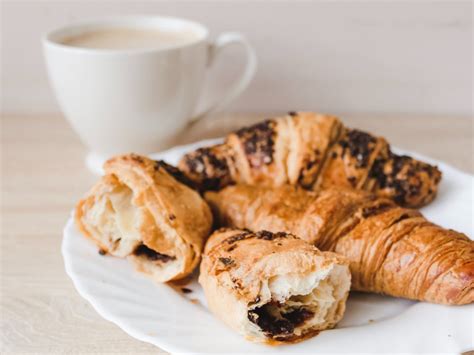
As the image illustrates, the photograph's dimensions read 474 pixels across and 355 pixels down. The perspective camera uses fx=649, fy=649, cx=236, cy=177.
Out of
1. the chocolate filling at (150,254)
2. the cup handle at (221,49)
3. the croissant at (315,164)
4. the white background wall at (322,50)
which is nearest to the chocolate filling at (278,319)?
the chocolate filling at (150,254)

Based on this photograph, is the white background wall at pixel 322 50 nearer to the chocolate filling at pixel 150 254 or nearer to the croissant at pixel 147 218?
the croissant at pixel 147 218

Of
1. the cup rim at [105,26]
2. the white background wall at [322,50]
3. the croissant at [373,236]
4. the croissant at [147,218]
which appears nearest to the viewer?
the croissant at [373,236]

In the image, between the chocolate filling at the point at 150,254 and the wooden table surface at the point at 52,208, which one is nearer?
the wooden table surface at the point at 52,208

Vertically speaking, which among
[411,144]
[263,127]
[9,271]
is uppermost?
[263,127]

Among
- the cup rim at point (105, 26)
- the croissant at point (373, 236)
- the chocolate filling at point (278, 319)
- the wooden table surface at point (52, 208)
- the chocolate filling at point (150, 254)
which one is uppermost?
the cup rim at point (105, 26)

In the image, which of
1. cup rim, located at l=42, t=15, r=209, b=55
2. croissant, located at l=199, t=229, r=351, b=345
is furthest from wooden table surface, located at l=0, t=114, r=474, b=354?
cup rim, located at l=42, t=15, r=209, b=55

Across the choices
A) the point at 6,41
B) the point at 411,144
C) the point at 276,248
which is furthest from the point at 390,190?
the point at 6,41

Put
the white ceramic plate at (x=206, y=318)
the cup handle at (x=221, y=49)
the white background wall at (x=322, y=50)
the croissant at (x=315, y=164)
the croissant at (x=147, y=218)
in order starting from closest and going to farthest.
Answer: the white ceramic plate at (x=206, y=318) → the croissant at (x=147, y=218) → the croissant at (x=315, y=164) → the cup handle at (x=221, y=49) → the white background wall at (x=322, y=50)

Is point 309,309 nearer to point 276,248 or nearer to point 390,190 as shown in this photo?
point 276,248
